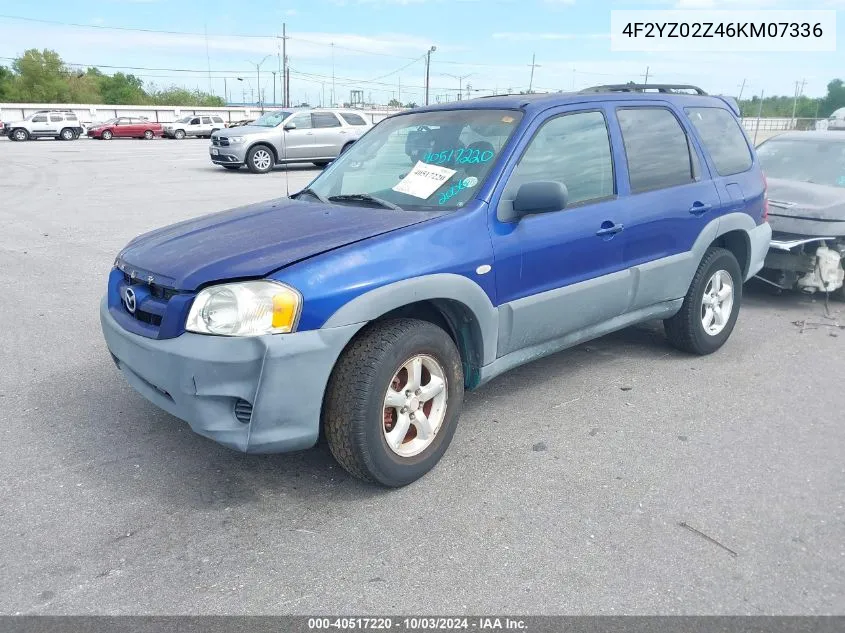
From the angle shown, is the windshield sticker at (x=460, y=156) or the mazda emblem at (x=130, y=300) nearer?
the mazda emblem at (x=130, y=300)

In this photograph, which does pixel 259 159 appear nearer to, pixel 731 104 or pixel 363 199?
pixel 731 104

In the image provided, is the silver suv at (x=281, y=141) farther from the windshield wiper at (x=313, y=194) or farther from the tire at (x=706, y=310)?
the tire at (x=706, y=310)

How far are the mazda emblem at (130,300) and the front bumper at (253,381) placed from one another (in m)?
0.32

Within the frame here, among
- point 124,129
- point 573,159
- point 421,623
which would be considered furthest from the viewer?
point 124,129

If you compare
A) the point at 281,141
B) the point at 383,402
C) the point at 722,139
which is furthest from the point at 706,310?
the point at 281,141

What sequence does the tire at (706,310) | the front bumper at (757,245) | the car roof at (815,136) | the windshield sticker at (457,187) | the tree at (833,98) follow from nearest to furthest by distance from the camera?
1. the windshield sticker at (457,187)
2. the tire at (706,310)
3. the front bumper at (757,245)
4. the car roof at (815,136)
5. the tree at (833,98)

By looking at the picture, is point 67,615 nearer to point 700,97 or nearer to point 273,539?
point 273,539

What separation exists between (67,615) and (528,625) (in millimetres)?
1598

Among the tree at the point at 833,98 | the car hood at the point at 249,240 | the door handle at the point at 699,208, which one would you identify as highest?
the tree at the point at 833,98

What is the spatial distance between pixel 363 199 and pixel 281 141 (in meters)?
16.0

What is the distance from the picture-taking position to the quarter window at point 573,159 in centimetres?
383

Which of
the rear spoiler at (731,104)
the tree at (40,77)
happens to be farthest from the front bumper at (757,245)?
the tree at (40,77)

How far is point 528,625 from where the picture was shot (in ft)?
8.09

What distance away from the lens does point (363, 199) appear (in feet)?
13.0
